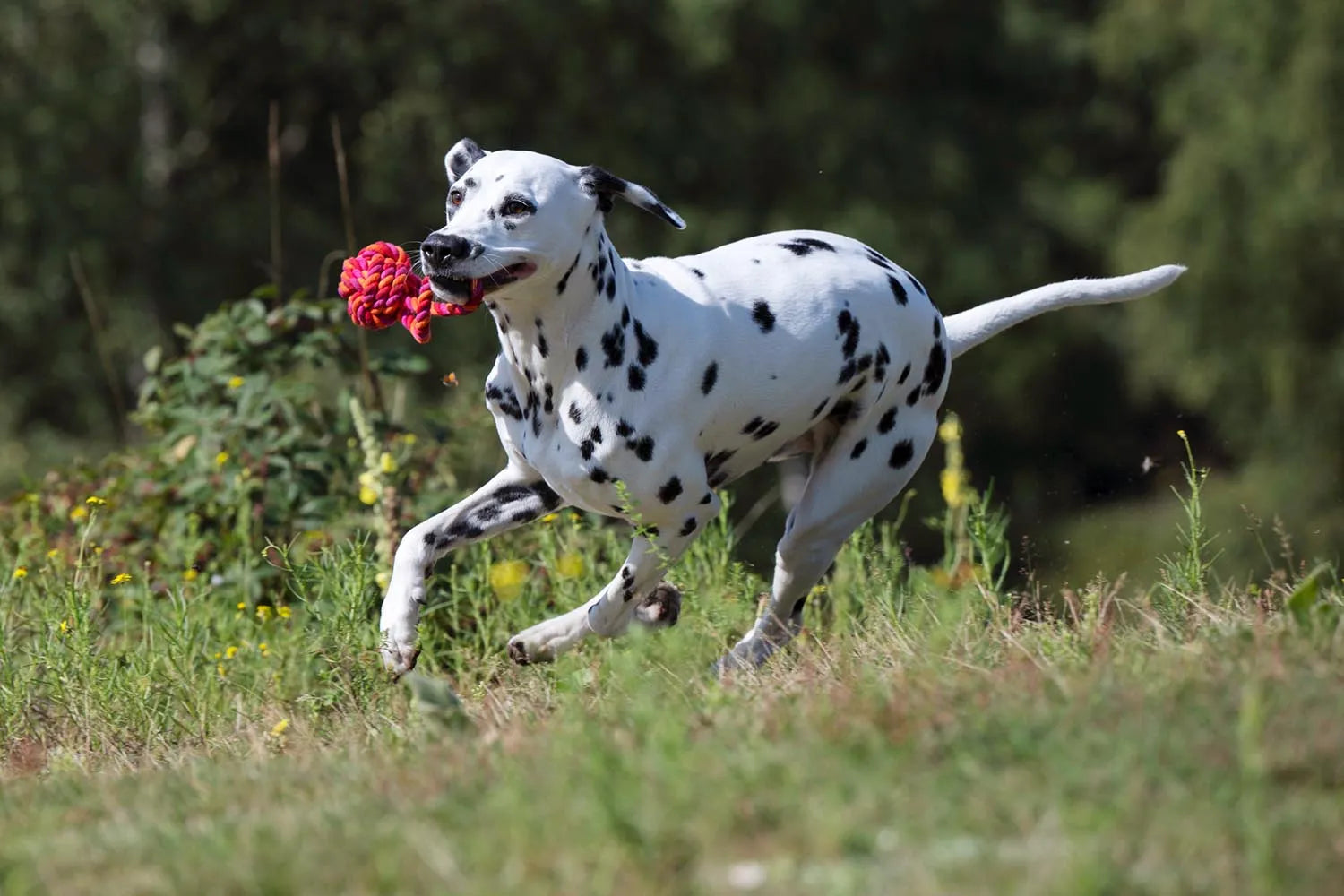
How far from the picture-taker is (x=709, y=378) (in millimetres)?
6004

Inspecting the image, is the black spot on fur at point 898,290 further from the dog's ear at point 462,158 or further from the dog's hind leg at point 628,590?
the dog's ear at point 462,158

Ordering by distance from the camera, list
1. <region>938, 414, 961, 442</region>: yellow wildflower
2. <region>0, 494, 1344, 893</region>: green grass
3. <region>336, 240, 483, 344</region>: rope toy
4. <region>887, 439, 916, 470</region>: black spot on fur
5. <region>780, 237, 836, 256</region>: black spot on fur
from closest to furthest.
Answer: <region>0, 494, 1344, 893</region>: green grass
<region>336, 240, 483, 344</region>: rope toy
<region>780, 237, 836, 256</region>: black spot on fur
<region>887, 439, 916, 470</region>: black spot on fur
<region>938, 414, 961, 442</region>: yellow wildflower

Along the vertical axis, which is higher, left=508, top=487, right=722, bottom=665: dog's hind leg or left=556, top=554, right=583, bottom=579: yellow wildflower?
left=508, top=487, right=722, bottom=665: dog's hind leg

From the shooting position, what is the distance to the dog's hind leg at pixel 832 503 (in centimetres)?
654

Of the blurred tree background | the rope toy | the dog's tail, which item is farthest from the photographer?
the blurred tree background

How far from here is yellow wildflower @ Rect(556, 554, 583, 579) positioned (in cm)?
719

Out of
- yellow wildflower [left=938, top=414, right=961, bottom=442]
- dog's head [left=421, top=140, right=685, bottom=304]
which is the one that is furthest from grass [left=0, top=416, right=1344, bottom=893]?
yellow wildflower [left=938, top=414, right=961, bottom=442]

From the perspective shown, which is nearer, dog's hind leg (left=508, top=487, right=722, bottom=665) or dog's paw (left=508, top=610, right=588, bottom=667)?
dog's hind leg (left=508, top=487, right=722, bottom=665)

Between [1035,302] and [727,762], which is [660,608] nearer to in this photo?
[1035,302]

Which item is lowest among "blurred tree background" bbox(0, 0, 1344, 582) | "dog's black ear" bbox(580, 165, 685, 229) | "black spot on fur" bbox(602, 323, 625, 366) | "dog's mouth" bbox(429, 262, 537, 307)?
"blurred tree background" bbox(0, 0, 1344, 582)

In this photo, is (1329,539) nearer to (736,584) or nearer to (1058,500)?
(1058,500)

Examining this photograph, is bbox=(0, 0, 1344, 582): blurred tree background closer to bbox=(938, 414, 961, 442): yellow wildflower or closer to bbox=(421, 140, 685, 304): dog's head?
bbox=(938, 414, 961, 442): yellow wildflower

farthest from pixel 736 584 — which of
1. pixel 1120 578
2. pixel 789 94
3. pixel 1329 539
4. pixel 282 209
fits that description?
pixel 789 94

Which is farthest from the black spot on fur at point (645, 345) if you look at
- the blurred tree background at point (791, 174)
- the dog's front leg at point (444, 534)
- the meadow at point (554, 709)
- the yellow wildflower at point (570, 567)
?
the blurred tree background at point (791, 174)
